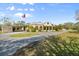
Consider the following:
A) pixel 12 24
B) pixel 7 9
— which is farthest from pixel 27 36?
pixel 7 9

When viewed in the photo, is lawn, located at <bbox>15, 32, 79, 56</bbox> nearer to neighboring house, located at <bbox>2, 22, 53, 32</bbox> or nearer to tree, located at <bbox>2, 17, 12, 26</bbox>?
neighboring house, located at <bbox>2, 22, 53, 32</bbox>

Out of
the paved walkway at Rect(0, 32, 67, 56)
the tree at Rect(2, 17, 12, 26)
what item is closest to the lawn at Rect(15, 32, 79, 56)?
the paved walkway at Rect(0, 32, 67, 56)

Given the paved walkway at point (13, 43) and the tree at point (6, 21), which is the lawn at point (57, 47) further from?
the tree at point (6, 21)

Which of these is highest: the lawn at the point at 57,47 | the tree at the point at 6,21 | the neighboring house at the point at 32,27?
the tree at the point at 6,21

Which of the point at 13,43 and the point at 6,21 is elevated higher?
the point at 6,21

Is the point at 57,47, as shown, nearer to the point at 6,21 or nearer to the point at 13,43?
the point at 13,43

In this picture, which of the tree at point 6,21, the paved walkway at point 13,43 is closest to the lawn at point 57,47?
the paved walkway at point 13,43

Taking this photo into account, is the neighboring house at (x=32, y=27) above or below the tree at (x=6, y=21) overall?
below

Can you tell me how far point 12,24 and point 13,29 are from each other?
46 millimetres

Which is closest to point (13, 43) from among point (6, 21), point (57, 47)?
point (6, 21)

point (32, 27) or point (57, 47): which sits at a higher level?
point (32, 27)

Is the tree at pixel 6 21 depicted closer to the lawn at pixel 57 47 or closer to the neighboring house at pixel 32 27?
the neighboring house at pixel 32 27

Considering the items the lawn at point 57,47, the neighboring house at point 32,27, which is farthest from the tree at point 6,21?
the lawn at point 57,47

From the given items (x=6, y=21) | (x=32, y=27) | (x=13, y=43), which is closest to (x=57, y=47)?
(x=32, y=27)
